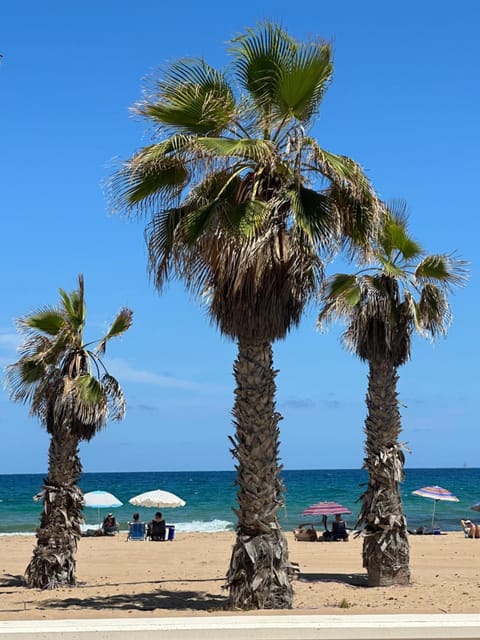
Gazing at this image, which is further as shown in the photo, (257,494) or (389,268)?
(389,268)

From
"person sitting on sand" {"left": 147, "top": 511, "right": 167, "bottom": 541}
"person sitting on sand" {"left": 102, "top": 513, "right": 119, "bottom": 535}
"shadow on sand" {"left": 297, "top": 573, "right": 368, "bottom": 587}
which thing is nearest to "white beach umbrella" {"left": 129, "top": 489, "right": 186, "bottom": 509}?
"person sitting on sand" {"left": 102, "top": 513, "right": 119, "bottom": 535}

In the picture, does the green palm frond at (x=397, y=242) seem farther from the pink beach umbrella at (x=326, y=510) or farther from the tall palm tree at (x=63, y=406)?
the pink beach umbrella at (x=326, y=510)

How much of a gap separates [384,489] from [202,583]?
405cm

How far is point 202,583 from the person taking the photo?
53.6ft

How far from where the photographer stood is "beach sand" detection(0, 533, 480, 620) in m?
11.8

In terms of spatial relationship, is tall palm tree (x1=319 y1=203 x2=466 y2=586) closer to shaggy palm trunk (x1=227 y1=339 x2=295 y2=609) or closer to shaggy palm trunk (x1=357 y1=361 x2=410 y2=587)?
shaggy palm trunk (x1=357 y1=361 x2=410 y2=587)

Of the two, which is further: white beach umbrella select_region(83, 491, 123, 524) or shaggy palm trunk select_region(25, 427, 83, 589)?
white beach umbrella select_region(83, 491, 123, 524)

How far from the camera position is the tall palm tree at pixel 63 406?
15.5 m

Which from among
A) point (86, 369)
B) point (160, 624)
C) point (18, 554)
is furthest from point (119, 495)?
point (160, 624)

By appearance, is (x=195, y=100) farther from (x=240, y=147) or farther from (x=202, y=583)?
(x=202, y=583)

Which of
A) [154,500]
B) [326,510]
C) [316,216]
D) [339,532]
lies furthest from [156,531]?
[316,216]

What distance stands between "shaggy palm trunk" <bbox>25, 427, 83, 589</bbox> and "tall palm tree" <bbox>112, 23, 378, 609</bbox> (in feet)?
17.3

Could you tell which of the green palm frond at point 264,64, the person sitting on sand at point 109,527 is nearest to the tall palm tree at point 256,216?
the green palm frond at point 264,64

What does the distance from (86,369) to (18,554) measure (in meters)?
10.7
